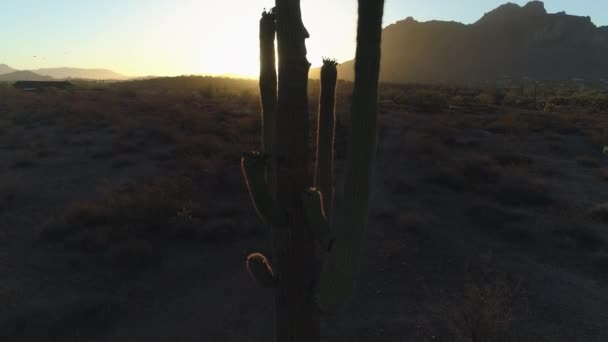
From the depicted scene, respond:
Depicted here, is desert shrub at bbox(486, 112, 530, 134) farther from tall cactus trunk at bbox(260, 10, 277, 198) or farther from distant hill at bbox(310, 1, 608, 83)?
distant hill at bbox(310, 1, 608, 83)

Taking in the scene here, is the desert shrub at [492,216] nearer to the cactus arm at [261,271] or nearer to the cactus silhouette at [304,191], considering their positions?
the cactus silhouette at [304,191]

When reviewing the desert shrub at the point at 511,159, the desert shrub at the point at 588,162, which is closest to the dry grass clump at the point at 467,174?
the desert shrub at the point at 511,159

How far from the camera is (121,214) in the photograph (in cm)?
915

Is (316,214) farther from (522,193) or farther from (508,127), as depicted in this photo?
(508,127)

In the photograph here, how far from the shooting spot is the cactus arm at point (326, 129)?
162 inches

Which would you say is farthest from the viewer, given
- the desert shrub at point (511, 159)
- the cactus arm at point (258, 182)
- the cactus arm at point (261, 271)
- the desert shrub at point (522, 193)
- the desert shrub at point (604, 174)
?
the desert shrub at point (511, 159)

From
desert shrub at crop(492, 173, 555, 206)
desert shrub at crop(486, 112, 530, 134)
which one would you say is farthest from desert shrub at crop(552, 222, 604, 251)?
desert shrub at crop(486, 112, 530, 134)

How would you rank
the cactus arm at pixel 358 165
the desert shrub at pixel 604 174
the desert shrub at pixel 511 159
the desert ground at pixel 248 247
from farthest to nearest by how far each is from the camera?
the desert shrub at pixel 511 159, the desert shrub at pixel 604 174, the desert ground at pixel 248 247, the cactus arm at pixel 358 165

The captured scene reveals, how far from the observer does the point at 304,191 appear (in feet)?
12.1

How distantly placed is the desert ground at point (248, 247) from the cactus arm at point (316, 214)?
277cm

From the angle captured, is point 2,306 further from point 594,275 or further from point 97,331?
point 594,275

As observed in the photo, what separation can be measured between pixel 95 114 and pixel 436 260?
2384cm

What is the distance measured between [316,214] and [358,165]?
2.09 feet

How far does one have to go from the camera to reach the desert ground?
5.86m
